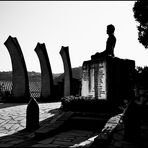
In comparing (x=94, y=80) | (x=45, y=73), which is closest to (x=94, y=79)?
(x=94, y=80)

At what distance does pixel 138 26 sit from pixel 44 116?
12.4 meters

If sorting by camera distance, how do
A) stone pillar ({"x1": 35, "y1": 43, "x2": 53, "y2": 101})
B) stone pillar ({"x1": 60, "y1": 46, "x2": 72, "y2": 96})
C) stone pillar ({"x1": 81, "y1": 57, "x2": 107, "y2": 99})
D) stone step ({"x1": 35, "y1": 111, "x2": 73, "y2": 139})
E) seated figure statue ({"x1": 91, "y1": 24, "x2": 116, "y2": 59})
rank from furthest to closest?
stone pillar ({"x1": 60, "y1": 46, "x2": 72, "y2": 96}) → stone pillar ({"x1": 35, "y1": 43, "x2": 53, "y2": 101}) → seated figure statue ({"x1": 91, "y1": 24, "x2": 116, "y2": 59}) → stone pillar ({"x1": 81, "y1": 57, "x2": 107, "y2": 99}) → stone step ({"x1": 35, "y1": 111, "x2": 73, "y2": 139})

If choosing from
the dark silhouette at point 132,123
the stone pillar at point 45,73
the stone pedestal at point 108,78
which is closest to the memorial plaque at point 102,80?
the stone pedestal at point 108,78

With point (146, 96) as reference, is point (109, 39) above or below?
above

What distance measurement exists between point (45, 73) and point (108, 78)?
849cm

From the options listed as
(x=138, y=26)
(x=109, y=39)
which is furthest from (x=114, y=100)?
(x=138, y=26)

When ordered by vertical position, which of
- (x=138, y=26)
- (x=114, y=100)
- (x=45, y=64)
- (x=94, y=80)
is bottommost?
(x=114, y=100)

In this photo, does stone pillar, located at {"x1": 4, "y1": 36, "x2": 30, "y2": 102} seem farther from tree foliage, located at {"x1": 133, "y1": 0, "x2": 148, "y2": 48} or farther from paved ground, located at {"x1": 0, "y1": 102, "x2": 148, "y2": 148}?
tree foliage, located at {"x1": 133, "y1": 0, "x2": 148, "y2": 48}

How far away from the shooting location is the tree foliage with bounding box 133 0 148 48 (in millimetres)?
16925

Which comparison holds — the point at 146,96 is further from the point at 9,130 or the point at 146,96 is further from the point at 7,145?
the point at 9,130

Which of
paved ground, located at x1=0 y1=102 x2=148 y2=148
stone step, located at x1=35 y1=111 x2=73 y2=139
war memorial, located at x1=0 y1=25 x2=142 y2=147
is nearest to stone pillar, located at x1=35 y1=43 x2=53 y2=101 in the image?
war memorial, located at x1=0 y1=25 x2=142 y2=147

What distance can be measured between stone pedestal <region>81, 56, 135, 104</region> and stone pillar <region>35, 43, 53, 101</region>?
6.59m

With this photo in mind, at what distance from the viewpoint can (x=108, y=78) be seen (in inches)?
371

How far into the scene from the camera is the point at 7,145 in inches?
240
